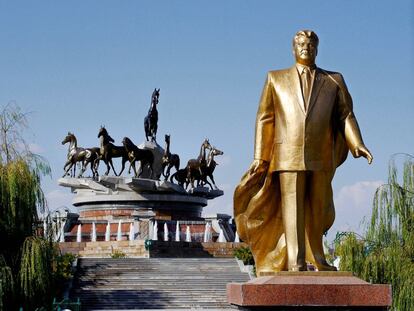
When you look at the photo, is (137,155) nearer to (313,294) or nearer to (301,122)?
(301,122)

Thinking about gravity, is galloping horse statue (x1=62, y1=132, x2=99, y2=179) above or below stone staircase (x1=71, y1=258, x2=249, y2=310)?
above

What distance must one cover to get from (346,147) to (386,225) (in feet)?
24.2

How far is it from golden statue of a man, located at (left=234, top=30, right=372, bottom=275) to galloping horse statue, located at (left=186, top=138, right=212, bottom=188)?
23.0m

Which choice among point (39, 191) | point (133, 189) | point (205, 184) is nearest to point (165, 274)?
point (39, 191)

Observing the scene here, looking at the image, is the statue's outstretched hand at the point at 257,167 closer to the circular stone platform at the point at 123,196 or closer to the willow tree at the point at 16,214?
the willow tree at the point at 16,214

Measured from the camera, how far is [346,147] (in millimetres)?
6066

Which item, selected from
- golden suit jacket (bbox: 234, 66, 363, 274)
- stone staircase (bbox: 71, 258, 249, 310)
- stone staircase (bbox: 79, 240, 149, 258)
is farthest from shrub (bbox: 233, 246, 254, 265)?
golden suit jacket (bbox: 234, 66, 363, 274)

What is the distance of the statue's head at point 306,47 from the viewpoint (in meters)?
6.01

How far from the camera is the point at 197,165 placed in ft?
96.3

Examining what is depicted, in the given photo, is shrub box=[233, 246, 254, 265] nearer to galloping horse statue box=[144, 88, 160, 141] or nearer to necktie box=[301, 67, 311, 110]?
galloping horse statue box=[144, 88, 160, 141]

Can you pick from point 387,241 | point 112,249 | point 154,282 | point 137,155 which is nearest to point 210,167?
point 137,155

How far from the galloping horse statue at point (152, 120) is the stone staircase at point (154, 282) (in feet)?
31.1

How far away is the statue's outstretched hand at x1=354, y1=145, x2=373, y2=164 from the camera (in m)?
5.82

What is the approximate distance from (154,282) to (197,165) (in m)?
12.0
